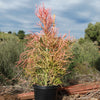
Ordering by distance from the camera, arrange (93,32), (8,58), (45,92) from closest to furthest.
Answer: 1. (45,92)
2. (8,58)
3. (93,32)

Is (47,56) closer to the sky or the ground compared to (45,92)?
closer to the sky

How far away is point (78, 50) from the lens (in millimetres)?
8758

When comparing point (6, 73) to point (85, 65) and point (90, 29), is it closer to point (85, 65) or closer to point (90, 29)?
point (85, 65)

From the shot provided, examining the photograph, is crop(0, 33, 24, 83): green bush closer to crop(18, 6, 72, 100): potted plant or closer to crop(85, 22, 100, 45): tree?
crop(18, 6, 72, 100): potted plant

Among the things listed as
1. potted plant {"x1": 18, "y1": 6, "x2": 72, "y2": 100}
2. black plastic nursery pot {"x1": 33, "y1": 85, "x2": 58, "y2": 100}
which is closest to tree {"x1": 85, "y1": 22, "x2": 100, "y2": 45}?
potted plant {"x1": 18, "y1": 6, "x2": 72, "y2": 100}

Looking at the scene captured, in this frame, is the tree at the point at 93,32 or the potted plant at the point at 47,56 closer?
the potted plant at the point at 47,56

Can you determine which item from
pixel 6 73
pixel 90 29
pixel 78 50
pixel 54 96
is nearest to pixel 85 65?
pixel 78 50

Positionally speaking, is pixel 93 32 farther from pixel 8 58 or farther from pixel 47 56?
pixel 47 56

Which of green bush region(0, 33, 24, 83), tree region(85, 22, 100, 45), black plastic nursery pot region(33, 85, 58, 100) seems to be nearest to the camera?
black plastic nursery pot region(33, 85, 58, 100)

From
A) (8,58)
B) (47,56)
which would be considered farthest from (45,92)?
(8,58)

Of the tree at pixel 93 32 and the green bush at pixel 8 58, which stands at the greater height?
the tree at pixel 93 32

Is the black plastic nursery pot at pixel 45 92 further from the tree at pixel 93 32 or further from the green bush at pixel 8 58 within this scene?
the tree at pixel 93 32

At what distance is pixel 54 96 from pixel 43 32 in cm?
148

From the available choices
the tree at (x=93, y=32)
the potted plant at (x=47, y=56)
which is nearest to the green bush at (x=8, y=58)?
the potted plant at (x=47, y=56)
